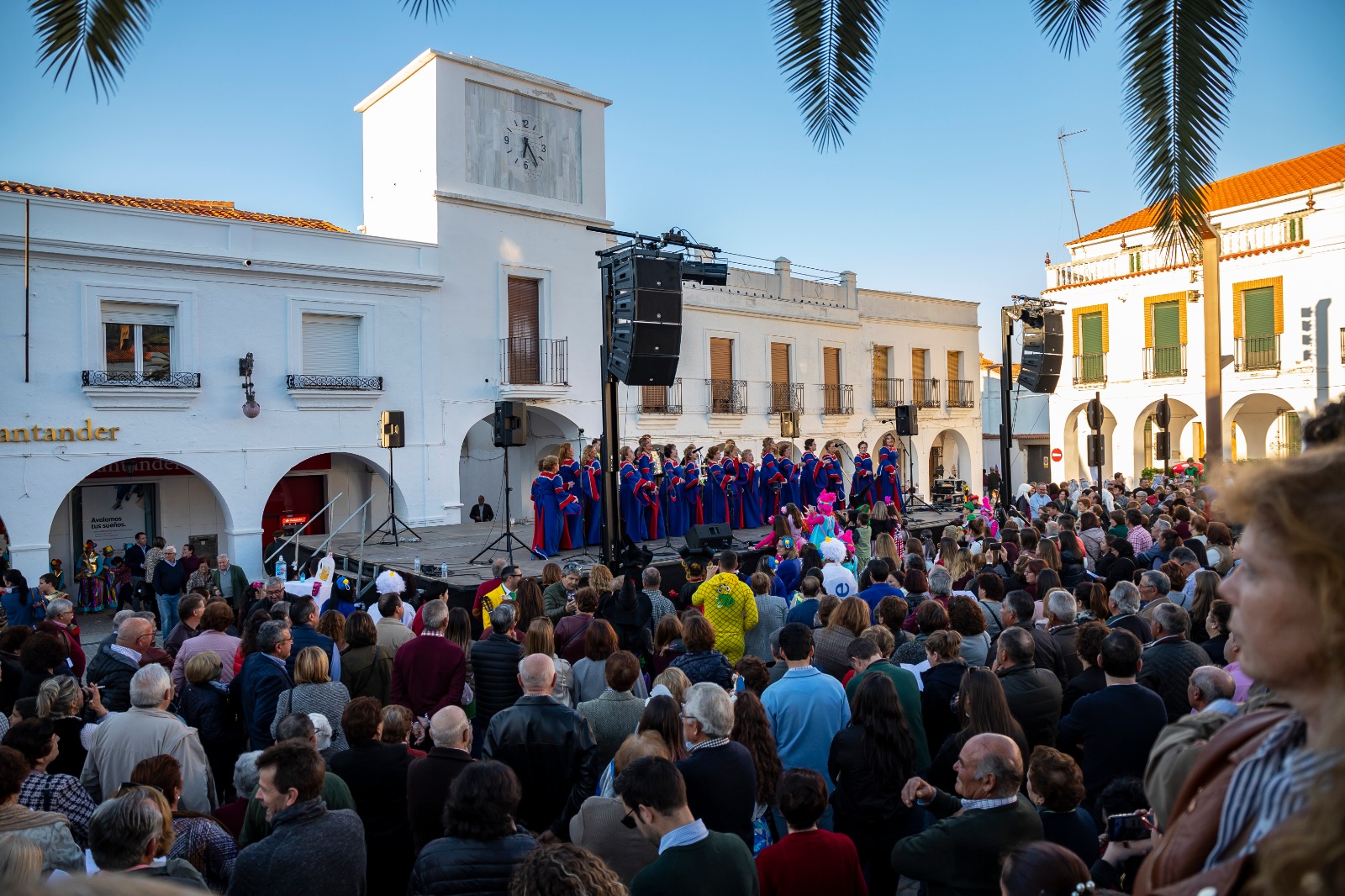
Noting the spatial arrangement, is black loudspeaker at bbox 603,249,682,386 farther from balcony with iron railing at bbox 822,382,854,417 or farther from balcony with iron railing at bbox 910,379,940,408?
balcony with iron railing at bbox 910,379,940,408

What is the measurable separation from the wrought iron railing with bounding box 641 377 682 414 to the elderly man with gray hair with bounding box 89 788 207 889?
61.0ft

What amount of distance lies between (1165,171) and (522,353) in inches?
684

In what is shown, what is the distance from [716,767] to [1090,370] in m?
25.1

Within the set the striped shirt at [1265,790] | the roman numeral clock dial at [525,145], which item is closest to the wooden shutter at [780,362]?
the roman numeral clock dial at [525,145]

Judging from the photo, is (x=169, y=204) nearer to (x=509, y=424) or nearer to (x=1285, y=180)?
(x=509, y=424)

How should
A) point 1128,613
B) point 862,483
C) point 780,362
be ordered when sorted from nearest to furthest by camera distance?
point 1128,613 < point 862,483 < point 780,362

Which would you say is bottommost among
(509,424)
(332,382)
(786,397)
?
(509,424)

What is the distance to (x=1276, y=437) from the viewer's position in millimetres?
22375

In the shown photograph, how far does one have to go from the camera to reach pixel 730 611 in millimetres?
6363

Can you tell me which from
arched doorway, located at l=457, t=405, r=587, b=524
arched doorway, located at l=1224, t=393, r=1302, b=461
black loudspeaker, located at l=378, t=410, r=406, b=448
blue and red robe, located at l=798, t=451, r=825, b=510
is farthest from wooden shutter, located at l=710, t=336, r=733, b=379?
arched doorway, located at l=1224, t=393, r=1302, b=461

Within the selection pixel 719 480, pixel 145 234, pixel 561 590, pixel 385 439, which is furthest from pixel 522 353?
pixel 561 590

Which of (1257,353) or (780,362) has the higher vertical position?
(780,362)

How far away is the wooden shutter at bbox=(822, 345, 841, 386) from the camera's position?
25.6m

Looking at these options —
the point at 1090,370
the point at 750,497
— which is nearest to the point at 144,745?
the point at 750,497
